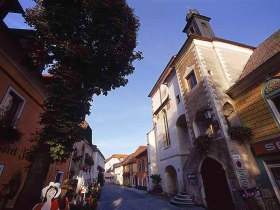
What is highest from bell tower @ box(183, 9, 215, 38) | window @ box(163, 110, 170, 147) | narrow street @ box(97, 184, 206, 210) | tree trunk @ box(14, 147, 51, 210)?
bell tower @ box(183, 9, 215, 38)

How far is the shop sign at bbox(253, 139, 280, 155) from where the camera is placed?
8.49 m

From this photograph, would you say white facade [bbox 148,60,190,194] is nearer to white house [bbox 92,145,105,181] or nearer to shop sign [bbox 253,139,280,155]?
shop sign [bbox 253,139,280,155]

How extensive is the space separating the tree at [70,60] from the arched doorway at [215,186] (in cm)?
842

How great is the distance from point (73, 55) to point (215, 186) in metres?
11.2

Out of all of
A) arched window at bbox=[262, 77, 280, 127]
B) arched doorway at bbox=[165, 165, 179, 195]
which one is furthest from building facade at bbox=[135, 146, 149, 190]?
arched window at bbox=[262, 77, 280, 127]

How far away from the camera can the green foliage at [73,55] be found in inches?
258

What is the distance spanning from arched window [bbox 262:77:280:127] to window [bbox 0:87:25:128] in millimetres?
12970

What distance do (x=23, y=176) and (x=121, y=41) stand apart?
8542 millimetres

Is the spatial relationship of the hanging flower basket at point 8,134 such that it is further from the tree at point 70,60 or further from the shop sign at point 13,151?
the tree at point 70,60

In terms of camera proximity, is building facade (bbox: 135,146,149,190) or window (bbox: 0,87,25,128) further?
building facade (bbox: 135,146,149,190)

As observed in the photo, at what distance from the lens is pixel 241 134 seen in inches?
392

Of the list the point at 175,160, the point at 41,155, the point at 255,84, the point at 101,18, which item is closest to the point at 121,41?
the point at 101,18

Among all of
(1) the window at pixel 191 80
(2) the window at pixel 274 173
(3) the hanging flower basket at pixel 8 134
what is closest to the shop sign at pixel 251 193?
(2) the window at pixel 274 173

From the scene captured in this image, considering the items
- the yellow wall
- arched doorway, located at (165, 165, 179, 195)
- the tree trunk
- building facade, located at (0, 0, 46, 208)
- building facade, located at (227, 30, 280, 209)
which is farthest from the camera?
arched doorway, located at (165, 165, 179, 195)
